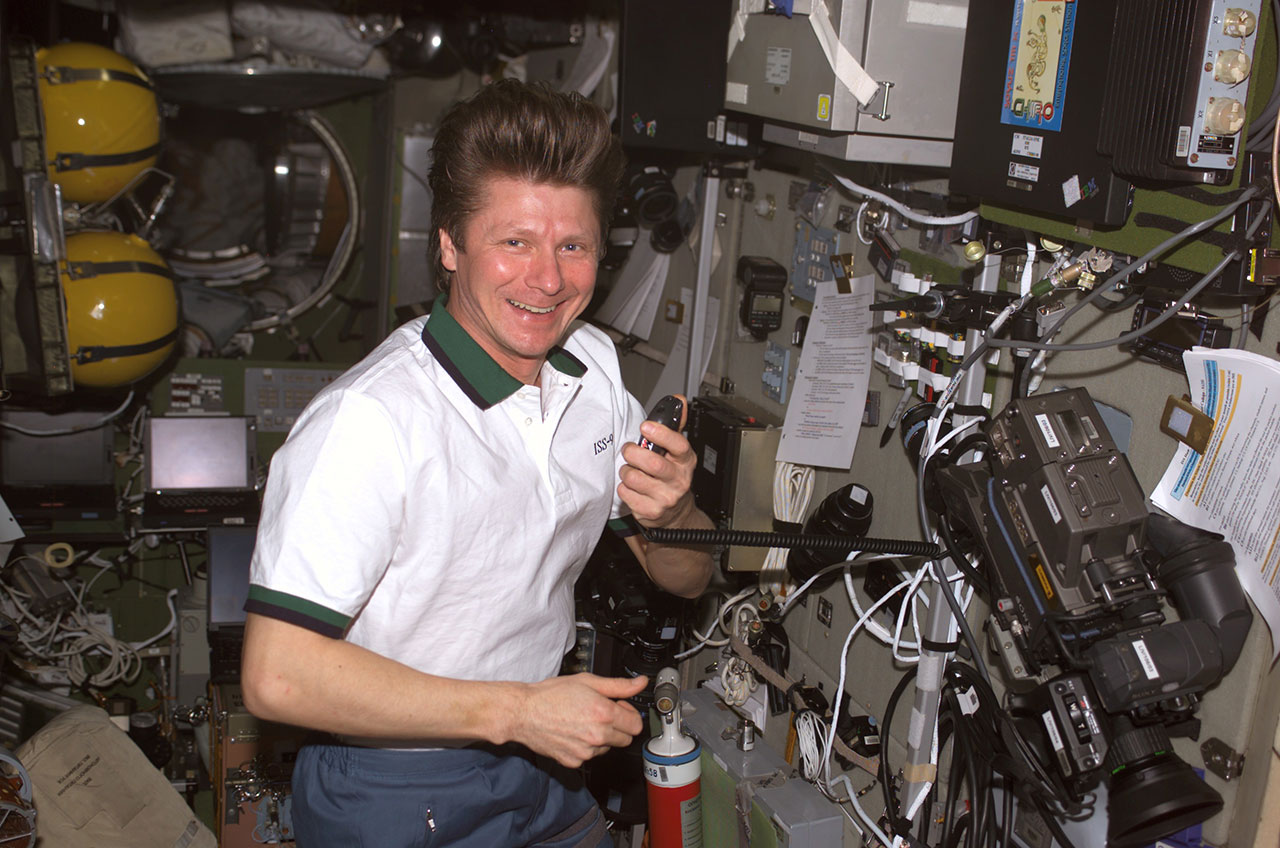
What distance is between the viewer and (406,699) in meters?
1.49

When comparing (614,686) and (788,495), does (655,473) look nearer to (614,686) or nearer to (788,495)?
(614,686)

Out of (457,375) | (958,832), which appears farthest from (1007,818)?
(457,375)

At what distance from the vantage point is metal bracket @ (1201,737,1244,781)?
1521mm

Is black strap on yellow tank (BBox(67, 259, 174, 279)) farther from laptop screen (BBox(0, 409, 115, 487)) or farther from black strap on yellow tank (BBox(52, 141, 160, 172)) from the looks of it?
laptop screen (BBox(0, 409, 115, 487))

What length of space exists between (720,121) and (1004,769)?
191 centimetres

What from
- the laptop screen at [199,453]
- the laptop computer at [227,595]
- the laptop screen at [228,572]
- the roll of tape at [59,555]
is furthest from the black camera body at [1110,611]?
the roll of tape at [59,555]

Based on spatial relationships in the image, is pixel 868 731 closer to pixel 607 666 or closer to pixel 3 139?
pixel 607 666

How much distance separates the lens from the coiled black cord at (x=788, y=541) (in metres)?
1.95

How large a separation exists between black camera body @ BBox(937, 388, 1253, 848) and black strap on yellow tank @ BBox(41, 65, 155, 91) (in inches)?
151

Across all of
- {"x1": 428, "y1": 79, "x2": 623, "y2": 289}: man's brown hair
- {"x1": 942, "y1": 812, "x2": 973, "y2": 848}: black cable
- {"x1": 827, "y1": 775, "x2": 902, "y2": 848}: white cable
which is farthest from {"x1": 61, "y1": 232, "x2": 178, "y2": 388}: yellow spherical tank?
{"x1": 942, "y1": 812, "x2": 973, "y2": 848}: black cable

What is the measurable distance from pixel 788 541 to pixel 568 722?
0.69 meters

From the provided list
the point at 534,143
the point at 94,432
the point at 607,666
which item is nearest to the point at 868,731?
the point at 607,666

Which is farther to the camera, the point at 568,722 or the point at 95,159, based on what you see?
the point at 95,159

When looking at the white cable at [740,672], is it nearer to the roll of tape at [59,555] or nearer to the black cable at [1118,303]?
the black cable at [1118,303]
